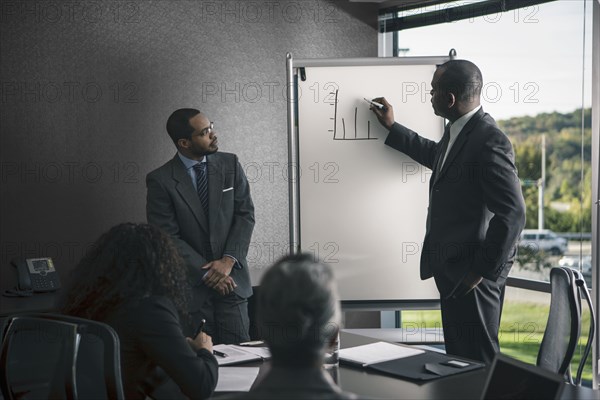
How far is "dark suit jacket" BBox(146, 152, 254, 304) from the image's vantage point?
Result: 3.49 m

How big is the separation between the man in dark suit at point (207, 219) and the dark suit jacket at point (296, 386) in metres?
2.47

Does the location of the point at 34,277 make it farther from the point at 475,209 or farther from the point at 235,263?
the point at 475,209

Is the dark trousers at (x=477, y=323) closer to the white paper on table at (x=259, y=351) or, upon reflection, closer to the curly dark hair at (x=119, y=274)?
the white paper on table at (x=259, y=351)

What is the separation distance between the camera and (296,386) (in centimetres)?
97

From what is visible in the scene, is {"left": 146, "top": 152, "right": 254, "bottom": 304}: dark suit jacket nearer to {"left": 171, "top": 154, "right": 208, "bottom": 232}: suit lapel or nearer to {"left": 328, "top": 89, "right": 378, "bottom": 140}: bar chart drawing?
{"left": 171, "top": 154, "right": 208, "bottom": 232}: suit lapel

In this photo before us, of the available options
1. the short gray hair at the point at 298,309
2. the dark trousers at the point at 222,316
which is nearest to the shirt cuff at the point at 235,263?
the dark trousers at the point at 222,316

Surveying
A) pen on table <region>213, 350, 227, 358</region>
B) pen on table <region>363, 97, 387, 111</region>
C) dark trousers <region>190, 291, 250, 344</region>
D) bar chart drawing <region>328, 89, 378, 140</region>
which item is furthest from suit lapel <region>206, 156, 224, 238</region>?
pen on table <region>213, 350, 227, 358</region>

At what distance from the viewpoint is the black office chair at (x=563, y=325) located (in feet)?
7.57

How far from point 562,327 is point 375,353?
63 centimetres

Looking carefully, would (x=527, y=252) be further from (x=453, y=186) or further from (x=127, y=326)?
(x=127, y=326)

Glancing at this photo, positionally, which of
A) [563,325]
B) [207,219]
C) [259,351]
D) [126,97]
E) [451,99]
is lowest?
[259,351]

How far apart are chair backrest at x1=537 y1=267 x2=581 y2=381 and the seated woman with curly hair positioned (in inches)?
43.7

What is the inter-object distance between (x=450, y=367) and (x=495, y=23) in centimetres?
268

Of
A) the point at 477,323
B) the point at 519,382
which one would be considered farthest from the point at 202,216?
the point at 519,382
